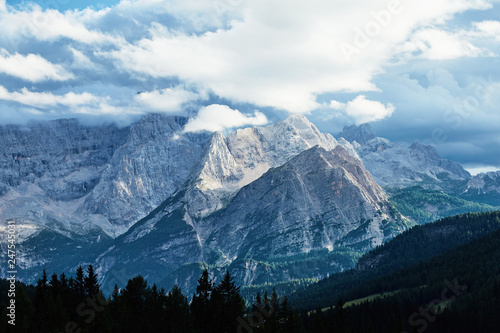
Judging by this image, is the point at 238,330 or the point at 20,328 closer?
the point at 20,328

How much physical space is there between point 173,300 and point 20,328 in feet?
133

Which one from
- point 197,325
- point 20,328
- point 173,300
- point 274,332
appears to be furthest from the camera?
point 173,300

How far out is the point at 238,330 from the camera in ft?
488

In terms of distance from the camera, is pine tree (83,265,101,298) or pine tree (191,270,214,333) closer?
pine tree (191,270,214,333)

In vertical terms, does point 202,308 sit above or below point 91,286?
below

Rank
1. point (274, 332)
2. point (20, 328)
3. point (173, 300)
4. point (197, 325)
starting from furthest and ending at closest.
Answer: point (173, 300) < point (197, 325) < point (274, 332) < point (20, 328)

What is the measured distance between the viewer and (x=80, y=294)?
15675 cm

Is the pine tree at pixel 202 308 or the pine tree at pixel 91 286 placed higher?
the pine tree at pixel 91 286

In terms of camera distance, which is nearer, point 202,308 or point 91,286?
point 91,286

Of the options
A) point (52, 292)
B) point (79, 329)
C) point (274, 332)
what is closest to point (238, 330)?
point (274, 332)

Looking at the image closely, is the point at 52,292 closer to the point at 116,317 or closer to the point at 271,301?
the point at 116,317

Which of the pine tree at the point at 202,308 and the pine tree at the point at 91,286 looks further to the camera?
Result: the pine tree at the point at 91,286

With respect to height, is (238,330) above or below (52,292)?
below

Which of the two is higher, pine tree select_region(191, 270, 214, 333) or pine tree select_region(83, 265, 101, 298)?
pine tree select_region(83, 265, 101, 298)
